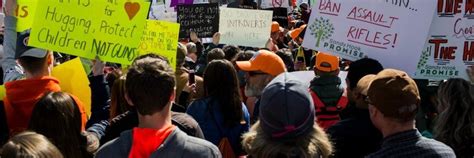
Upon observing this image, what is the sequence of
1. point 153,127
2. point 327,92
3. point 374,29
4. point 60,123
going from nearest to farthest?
point 153,127 < point 60,123 < point 374,29 < point 327,92

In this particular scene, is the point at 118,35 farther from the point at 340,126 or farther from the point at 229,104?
the point at 340,126

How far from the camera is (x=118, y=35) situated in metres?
5.48

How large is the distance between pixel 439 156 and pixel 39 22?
3219 millimetres

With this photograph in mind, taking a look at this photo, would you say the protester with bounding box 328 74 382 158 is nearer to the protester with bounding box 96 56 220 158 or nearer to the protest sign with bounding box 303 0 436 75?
the protester with bounding box 96 56 220 158

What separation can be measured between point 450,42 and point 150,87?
325 centimetres

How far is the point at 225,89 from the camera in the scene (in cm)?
486

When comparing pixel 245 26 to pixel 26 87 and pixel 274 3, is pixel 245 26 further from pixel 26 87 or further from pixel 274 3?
pixel 26 87

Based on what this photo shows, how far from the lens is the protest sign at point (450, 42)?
5625 millimetres

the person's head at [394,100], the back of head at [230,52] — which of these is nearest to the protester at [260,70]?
the back of head at [230,52]

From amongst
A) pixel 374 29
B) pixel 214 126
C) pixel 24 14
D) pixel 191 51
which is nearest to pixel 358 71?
pixel 214 126

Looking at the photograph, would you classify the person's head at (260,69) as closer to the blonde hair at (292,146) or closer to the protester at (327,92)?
the protester at (327,92)

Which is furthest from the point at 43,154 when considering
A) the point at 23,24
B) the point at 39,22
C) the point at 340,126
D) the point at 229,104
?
the point at 23,24

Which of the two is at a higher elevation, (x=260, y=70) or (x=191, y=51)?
(x=260, y=70)

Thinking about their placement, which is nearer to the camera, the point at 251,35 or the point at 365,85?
the point at 365,85
